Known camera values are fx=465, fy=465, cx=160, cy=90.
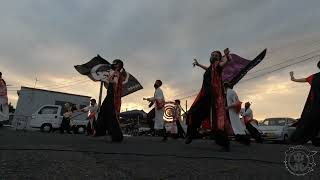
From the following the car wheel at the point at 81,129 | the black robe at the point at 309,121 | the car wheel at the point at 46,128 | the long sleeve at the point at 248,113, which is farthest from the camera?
the car wheel at the point at 81,129

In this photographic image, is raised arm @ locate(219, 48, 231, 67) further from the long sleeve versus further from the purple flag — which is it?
the long sleeve

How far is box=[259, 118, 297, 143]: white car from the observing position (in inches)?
939

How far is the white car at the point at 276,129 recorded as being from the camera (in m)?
23.9

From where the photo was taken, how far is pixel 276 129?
24156mm

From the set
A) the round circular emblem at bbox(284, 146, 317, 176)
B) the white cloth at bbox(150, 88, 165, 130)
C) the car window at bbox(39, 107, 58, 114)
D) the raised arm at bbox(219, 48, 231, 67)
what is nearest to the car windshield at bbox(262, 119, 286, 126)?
the white cloth at bbox(150, 88, 165, 130)

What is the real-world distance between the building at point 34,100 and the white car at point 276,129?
45.7ft

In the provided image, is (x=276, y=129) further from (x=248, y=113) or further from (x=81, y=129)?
(x=81, y=129)

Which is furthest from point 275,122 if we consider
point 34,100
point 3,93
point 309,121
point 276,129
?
point 309,121

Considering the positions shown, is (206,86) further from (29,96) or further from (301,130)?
(29,96)

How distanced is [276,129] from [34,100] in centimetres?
1613

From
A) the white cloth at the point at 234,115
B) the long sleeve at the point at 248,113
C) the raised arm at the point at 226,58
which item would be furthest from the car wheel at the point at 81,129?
the raised arm at the point at 226,58


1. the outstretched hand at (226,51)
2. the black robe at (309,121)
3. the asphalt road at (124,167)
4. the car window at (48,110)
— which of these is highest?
the car window at (48,110)

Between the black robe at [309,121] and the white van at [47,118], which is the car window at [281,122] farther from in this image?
the black robe at [309,121]

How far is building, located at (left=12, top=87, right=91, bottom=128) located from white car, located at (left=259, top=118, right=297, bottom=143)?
13922mm
